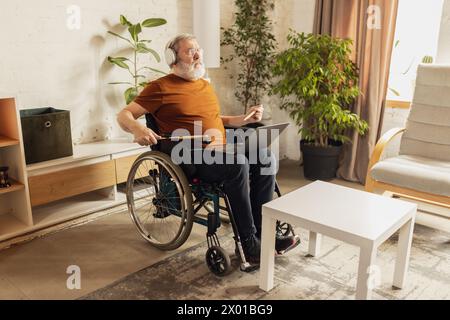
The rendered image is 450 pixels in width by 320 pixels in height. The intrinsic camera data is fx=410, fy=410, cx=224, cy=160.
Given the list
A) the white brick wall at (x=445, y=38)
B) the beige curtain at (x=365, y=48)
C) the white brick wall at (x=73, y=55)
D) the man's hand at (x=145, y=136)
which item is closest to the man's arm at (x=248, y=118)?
the man's hand at (x=145, y=136)

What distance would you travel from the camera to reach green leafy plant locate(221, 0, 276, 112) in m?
3.50

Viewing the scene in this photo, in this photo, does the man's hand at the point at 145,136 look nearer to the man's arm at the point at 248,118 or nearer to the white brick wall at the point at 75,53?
the man's arm at the point at 248,118

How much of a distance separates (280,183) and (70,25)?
6.24ft

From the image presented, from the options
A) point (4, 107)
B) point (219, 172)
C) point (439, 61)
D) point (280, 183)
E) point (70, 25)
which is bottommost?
point (280, 183)

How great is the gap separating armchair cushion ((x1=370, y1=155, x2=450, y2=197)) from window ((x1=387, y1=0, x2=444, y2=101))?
42.9 inches

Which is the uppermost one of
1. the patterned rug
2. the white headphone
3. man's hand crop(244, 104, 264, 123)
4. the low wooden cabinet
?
the white headphone

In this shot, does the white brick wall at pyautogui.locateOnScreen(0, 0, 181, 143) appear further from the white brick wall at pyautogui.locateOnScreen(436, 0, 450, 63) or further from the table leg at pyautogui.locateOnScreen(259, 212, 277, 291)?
the white brick wall at pyautogui.locateOnScreen(436, 0, 450, 63)

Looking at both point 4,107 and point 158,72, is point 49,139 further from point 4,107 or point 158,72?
point 158,72

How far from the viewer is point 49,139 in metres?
2.40

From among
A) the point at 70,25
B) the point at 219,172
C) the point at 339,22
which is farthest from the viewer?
the point at 339,22

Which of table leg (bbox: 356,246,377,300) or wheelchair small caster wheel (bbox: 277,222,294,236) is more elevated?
table leg (bbox: 356,246,377,300)

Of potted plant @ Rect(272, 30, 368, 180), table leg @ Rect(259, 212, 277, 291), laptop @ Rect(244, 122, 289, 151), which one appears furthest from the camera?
potted plant @ Rect(272, 30, 368, 180)

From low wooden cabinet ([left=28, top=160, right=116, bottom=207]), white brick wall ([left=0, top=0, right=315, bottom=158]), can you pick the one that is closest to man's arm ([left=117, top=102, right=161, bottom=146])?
low wooden cabinet ([left=28, top=160, right=116, bottom=207])

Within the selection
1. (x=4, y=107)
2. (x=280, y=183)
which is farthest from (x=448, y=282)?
(x=4, y=107)
